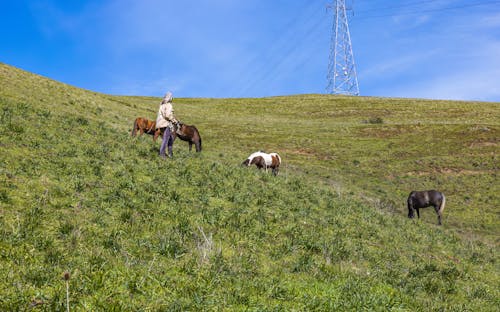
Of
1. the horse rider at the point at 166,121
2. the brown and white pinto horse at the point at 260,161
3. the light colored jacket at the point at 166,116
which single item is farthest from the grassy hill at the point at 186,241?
the brown and white pinto horse at the point at 260,161

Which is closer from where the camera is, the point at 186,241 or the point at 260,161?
the point at 186,241

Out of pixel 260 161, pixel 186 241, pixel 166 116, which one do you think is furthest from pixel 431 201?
pixel 186 241

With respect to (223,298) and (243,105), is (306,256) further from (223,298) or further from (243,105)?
(243,105)

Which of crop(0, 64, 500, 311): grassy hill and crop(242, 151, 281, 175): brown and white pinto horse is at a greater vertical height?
crop(242, 151, 281, 175): brown and white pinto horse

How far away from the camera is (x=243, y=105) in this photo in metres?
78.7

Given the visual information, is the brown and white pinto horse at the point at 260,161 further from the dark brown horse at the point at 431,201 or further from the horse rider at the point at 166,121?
the horse rider at the point at 166,121

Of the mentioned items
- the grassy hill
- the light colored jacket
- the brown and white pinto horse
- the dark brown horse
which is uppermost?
the light colored jacket

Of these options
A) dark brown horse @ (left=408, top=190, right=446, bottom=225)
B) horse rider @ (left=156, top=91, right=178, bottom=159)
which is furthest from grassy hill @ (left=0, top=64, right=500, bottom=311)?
dark brown horse @ (left=408, top=190, right=446, bottom=225)

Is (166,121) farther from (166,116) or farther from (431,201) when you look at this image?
(431,201)

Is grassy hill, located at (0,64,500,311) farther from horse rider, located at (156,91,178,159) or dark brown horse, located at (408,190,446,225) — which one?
dark brown horse, located at (408,190,446,225)

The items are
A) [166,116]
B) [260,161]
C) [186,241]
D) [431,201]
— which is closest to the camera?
[186,241]

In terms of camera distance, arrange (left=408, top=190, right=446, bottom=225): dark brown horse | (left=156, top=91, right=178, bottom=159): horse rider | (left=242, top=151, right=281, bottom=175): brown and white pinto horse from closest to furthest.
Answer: (left=156, top=91, right=178, bottom=159): horse rider → (left=242, top=151, right=281, bottom=175): brown and white pinto horse → (left=408, top=190, right=446, bottom=225): dark brown horse

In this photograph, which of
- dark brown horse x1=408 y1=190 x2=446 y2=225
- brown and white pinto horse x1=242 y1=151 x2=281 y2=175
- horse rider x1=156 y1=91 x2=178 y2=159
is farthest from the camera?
dark brown horse x1=408 y1=190 x2=446 y2=225

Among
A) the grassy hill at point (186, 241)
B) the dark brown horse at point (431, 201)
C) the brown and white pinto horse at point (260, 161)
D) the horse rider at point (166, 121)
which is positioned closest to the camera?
the grassy hill at point (186, 241)
